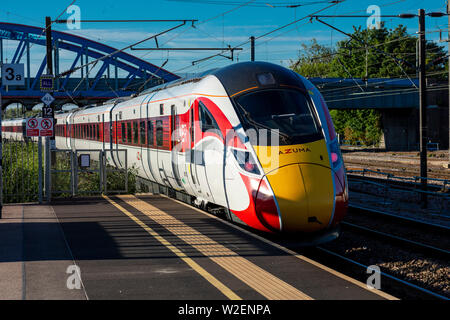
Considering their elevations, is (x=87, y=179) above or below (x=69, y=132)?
below

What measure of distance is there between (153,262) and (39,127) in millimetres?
8053

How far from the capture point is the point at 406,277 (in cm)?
1026

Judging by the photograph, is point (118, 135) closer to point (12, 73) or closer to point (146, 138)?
point (146, 138)

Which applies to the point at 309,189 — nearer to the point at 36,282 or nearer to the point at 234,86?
the point at 234,86

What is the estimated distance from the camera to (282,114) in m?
10.4

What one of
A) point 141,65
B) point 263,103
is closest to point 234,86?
point 263,103

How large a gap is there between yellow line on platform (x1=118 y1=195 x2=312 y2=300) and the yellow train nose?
116 cm

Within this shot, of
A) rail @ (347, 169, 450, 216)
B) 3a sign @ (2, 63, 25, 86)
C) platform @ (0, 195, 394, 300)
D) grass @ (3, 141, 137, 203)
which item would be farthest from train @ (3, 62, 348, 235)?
rail @ (347, 169, 450, 216)

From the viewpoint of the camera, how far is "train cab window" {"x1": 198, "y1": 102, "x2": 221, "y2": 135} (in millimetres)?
11102

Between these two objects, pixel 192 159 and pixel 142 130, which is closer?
pixel 192 159

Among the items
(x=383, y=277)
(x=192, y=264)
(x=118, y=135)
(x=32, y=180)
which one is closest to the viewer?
(x=192, y=264)

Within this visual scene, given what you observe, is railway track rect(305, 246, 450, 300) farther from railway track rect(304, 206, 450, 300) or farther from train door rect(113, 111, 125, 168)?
train door rect(113, 111, 125, 168)

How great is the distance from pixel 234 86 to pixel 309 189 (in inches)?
109

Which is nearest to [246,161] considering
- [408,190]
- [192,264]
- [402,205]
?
[192,264]
